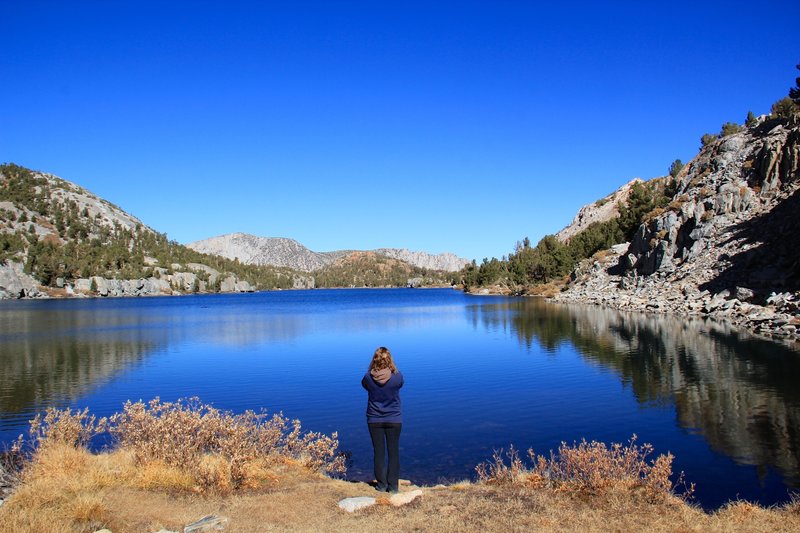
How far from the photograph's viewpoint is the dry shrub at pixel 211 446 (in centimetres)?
1171

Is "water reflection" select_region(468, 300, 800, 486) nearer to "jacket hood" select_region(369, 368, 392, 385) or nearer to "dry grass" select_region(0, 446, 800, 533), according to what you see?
"dry grass" select_region(0, 446, 800, 533)

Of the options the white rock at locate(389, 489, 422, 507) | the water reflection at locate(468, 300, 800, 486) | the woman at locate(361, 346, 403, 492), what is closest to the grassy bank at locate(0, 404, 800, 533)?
the white rock at locate(389, 489, 422, 507)

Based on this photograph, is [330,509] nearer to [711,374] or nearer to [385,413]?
[385,413]

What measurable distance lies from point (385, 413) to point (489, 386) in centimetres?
1684

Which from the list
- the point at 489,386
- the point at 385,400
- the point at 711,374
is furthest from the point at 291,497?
the point at 711,374

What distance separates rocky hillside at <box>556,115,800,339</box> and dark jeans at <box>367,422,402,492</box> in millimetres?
38935

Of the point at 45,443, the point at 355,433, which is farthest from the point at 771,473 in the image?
the point at 45,443

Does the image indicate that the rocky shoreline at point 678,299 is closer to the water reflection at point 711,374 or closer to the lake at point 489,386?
the water reflection at point 711,374

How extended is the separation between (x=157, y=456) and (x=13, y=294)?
187973mm

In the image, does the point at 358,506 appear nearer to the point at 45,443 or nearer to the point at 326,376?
the point at 45,443

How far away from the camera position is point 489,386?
28078mm

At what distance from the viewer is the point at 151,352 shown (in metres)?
43.0

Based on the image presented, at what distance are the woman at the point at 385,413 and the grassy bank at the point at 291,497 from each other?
0.56 meters

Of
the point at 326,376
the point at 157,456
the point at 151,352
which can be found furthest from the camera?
the point at 151,352
